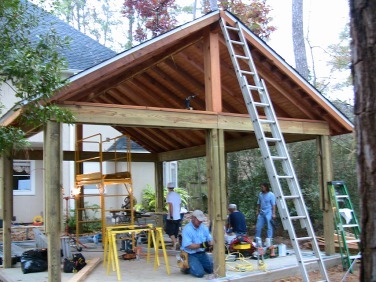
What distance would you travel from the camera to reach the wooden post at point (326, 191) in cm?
1025

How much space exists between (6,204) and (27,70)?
13.7 feet

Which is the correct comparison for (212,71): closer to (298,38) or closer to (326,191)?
(326,191)

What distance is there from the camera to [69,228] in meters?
15.4

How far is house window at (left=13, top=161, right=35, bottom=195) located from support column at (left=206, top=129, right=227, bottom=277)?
11.6 meters

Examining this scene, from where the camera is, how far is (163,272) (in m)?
8.71

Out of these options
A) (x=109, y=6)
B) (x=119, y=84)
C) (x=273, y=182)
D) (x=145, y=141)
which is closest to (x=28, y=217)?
(x=145, y=141)

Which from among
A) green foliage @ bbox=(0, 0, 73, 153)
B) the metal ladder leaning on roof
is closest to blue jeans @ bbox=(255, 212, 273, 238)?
the metal ladder leaning on roof

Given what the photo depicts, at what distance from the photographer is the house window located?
17.9 m

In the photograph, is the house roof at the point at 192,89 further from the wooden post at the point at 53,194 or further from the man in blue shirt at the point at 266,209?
the man in blue shirt at the point at 266,209

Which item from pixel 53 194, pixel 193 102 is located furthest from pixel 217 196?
pixel 193 102

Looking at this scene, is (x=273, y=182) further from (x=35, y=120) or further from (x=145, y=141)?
(x=145, y=141)

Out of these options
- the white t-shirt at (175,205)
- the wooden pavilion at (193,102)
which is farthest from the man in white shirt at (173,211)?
the wooden pavilion at (193,102)

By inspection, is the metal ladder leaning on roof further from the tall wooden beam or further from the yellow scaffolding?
the yellow scaffolding

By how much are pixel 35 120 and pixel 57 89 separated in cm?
59
